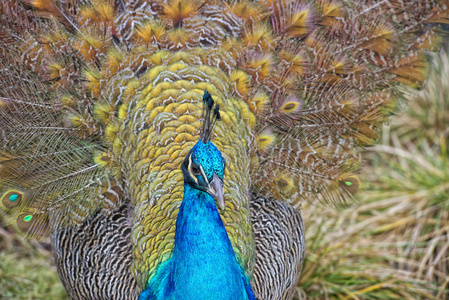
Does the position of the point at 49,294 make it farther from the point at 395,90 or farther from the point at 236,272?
the point at 395,90

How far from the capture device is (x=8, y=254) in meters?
3.89

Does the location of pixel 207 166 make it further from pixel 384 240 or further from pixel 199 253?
pixel 384 240

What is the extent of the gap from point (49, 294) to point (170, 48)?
1.92 meters

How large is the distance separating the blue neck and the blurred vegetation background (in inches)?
55.5

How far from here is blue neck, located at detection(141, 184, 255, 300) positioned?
1.98m

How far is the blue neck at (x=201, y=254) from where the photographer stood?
198cm

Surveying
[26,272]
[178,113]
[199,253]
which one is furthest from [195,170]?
[26,272]

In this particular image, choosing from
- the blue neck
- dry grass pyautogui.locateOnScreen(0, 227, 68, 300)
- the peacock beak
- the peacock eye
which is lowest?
dry grass pyautogui.locateOnScreen(0, 227, 68, 300)

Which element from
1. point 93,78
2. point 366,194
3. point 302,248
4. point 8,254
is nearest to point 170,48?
point 93,78

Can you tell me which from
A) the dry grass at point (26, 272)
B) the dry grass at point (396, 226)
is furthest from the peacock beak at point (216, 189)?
the dry grass at point (26, 272)

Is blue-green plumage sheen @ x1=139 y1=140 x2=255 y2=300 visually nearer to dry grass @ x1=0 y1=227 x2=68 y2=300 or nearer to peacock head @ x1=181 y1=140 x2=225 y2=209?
peacock head @ x1=181 y1=140 x2=225 y2=209

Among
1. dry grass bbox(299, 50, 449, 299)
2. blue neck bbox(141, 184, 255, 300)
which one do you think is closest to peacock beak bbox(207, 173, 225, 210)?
blue neck bbox(141, 184, 255, 300)

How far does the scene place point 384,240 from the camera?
145 inches

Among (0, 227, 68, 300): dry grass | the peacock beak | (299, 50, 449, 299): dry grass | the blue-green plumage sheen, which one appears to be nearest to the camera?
the peacock beak
